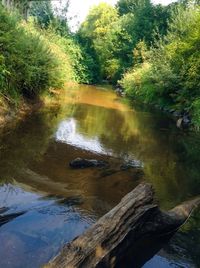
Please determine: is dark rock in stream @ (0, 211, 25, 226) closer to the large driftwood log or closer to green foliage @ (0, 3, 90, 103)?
the large driftwood log

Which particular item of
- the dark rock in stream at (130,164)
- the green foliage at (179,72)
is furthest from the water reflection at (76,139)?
the green foliage at (179,72)

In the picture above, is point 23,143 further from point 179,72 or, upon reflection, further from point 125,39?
point 125,39

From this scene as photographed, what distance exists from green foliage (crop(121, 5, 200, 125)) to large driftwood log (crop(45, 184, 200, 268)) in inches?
489

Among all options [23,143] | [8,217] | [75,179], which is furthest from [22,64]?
[8,217]

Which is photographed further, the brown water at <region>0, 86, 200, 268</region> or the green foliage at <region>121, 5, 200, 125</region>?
the green foliage at <region>121, 5, 200, 125</region>

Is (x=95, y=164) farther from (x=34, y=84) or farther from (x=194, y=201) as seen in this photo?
(x=34, y=84)

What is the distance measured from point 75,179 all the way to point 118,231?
3.40 meters

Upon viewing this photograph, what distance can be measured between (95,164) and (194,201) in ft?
9.00

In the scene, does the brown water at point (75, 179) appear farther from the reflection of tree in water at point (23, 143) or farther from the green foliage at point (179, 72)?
the green foliage at point (179, 72)

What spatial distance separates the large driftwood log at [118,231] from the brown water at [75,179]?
376 millimetres

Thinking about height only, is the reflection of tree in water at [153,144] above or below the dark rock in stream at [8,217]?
above

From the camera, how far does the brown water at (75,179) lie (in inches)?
230

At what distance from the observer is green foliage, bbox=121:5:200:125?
21.2m

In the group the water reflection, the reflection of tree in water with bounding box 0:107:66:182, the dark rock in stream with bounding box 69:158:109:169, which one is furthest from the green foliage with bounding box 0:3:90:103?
the dark rock in stream with bounding box 69:158:109:169
